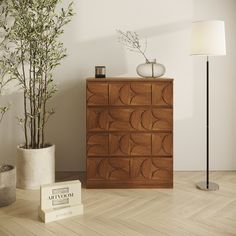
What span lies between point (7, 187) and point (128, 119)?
1.29 meters

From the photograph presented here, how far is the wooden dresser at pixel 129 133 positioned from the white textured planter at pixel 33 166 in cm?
43

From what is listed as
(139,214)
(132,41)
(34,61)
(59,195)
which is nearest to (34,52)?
(34,61)

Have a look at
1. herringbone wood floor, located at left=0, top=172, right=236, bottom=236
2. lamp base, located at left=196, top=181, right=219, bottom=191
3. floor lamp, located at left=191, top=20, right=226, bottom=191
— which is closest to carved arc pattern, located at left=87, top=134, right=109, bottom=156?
herringbone wood floor, located at left=0, top=172, right=236, bottom=236

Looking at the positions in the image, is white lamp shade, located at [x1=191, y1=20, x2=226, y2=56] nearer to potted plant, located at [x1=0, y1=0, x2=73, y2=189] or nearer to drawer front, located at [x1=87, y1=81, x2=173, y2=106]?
drawer front, located at [x1=87, y1=81, x2=173, y2=106]

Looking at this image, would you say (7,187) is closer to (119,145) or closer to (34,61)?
(119,145)

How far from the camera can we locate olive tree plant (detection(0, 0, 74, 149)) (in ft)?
12.2

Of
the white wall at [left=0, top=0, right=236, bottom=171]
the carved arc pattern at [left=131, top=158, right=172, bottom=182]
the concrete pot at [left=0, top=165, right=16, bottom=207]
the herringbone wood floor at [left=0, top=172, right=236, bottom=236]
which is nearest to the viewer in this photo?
the herringbone wood floor at [left=0, top=172, right=236, bottom=236]

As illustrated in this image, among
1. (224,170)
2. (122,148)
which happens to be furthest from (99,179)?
(224,170)

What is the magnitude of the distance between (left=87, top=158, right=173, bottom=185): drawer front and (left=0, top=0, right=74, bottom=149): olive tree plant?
638 millimetres

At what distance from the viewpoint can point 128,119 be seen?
12.5 ft

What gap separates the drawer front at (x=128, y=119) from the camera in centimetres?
378

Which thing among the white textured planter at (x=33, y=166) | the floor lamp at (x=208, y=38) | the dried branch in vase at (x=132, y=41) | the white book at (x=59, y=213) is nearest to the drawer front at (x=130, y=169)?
the white textured planter at (x=33, y=166)

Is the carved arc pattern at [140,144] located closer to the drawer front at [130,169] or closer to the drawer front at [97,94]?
the drawer front at [130,169]

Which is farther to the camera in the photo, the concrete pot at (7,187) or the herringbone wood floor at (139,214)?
the concrete pot at (7,187)
